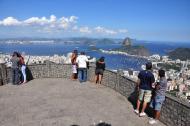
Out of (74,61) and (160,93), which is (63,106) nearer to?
(160,93)

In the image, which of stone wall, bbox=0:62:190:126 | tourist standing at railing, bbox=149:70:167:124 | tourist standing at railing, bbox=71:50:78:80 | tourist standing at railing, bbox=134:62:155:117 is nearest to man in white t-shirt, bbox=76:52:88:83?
tourist standing at railing, bbox=71:50:78:80

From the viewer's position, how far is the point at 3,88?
12484mm

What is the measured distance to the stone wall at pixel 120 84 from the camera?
24.2 ft

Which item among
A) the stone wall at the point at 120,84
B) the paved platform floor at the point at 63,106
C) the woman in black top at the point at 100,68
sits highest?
the woman in black top at the point at 100,68

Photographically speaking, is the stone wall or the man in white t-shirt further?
the man in white t-shirt

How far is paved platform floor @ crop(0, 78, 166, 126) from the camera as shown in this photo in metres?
8.16

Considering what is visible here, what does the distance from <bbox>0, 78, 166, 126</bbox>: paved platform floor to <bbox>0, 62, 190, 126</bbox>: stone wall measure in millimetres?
330

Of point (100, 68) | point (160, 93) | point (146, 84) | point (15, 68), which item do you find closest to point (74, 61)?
point (100, 68)

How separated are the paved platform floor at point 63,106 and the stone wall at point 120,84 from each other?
33cm

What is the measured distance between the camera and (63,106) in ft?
31.8

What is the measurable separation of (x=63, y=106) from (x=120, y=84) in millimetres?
3219

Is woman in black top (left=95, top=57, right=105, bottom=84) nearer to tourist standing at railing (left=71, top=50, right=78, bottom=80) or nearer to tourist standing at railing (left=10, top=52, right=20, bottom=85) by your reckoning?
tourist standing at railing (left=71, top=50, right=78, bottom=80)


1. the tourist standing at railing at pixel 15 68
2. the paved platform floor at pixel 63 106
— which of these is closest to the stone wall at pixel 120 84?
the paved platform floor at pixel 63 106

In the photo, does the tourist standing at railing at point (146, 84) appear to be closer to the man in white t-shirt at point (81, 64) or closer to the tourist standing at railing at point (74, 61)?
the man in white t-shirt at point (81, 64)
